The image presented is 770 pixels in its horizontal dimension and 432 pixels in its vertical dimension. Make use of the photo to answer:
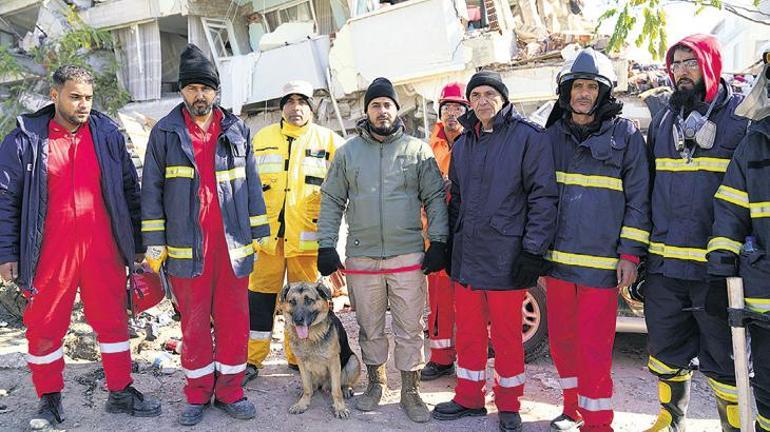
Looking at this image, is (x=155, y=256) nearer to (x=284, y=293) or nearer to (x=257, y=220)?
(x=257, y=220)

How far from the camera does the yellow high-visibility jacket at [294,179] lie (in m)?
4.31

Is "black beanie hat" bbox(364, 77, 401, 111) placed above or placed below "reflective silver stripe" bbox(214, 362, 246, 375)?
above

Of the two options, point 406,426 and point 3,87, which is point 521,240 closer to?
point 406,426

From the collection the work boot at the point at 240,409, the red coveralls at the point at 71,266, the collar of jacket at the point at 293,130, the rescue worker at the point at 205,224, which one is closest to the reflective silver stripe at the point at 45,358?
the red coveralls at the point at 71,266

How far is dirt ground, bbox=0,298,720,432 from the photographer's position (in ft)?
12.3

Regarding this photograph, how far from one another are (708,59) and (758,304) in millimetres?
1363

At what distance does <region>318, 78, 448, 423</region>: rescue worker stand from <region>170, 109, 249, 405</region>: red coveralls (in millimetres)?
661

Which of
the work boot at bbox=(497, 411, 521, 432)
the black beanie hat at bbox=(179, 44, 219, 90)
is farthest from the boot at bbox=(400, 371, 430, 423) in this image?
the black beanie hat at bbox=(179, 44, 219, 90)

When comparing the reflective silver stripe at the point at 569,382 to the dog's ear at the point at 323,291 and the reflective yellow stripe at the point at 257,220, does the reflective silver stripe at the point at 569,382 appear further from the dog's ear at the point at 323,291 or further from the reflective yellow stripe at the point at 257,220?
the reflective yellow stripe at the point at 257,220

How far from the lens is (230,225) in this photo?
12.2 ft

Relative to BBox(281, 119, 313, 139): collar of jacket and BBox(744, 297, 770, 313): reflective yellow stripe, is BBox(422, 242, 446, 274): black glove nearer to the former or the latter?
BBox(281, 119, 313, 139): collar of jacket

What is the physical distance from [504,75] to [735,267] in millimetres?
9871

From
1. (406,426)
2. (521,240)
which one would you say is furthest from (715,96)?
(406,426)

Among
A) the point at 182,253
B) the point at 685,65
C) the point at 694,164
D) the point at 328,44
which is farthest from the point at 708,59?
the point at 328,44
